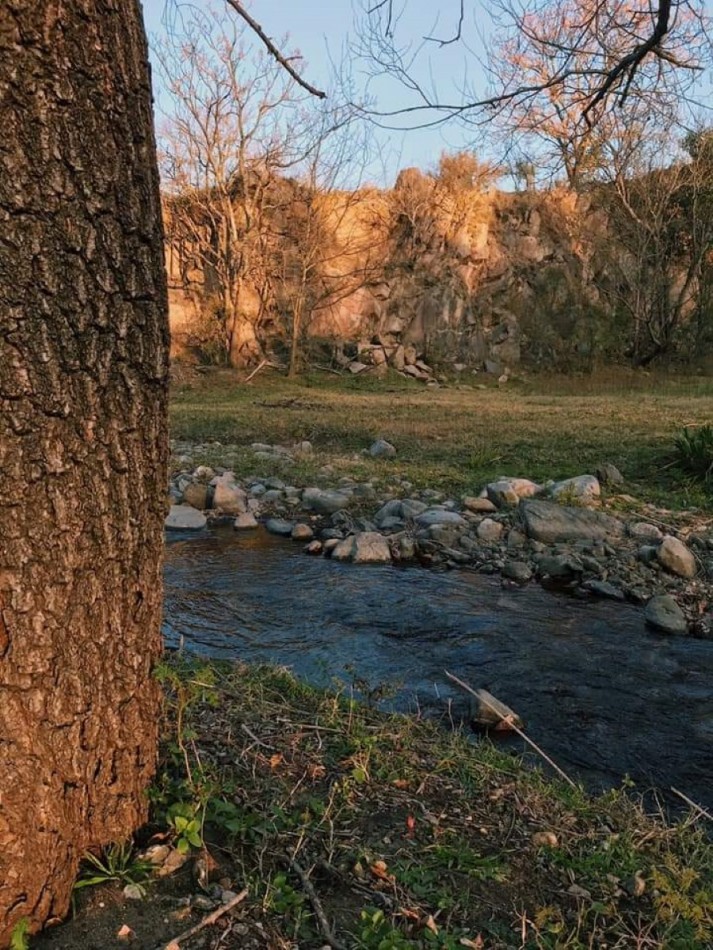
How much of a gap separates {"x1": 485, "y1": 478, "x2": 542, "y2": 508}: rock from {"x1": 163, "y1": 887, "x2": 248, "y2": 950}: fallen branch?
602 cm

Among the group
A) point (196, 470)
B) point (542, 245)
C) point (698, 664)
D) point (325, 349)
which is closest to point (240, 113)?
point (325, 349)

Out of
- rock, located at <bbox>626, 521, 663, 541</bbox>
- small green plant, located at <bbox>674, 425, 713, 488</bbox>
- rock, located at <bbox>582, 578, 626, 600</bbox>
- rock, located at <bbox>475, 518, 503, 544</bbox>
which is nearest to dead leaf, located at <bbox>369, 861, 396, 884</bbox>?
rock, located at <bbox>582, 578, 626, 600</bbox>

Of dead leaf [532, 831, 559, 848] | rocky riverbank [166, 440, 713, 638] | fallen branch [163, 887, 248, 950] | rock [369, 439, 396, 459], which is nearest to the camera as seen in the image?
fallen branch [163, 887, 248, 950]

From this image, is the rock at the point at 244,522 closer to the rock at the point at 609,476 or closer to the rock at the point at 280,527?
the rock at the point at 280,527

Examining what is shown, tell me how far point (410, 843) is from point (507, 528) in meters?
5.04

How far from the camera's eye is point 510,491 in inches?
298

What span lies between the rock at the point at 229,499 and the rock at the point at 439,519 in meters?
1.81

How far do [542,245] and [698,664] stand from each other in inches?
869

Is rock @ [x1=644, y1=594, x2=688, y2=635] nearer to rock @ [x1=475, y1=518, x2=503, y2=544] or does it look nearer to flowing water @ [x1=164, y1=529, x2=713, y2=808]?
flowing water @ [x1=164, y1=529, x2=713, y2=808]

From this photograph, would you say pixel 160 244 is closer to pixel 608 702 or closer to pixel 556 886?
pixel 556 886

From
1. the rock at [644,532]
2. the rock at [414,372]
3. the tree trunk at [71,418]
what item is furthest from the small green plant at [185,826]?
the rock at [414,372]

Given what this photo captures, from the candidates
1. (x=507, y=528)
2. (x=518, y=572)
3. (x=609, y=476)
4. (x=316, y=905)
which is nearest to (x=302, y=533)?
(x=507, y=528)

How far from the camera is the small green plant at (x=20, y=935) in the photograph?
1468 mm

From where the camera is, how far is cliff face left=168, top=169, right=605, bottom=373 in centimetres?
2156
